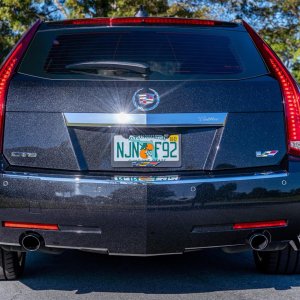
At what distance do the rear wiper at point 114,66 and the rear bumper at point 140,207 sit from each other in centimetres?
70

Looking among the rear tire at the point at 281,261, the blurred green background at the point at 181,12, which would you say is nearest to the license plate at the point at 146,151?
the rear tire at the point at 281,261

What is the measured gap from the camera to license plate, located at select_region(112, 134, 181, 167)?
140 inches

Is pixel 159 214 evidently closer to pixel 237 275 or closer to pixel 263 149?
pixel 263 149

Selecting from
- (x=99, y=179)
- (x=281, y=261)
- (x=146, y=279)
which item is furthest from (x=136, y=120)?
(x=281, y=261)

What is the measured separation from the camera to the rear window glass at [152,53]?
3.77 m

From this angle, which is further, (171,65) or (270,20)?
(270,20)

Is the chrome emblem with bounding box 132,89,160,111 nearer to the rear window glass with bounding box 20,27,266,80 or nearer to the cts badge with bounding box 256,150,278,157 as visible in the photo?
the rear window glass with bounding box 20,27,266,80

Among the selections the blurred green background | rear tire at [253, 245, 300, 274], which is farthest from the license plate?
the blurred green background

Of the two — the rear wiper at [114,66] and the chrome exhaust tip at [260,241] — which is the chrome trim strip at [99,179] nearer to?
the chrome exhaust tip at [260,241]

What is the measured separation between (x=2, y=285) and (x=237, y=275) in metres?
1.77

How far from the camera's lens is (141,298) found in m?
4.02

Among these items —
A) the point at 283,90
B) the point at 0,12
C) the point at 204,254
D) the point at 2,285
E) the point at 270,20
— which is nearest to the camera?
the point at 283,90

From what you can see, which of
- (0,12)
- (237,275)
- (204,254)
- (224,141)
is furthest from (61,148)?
(0,12)

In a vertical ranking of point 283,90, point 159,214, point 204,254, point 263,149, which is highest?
point 283,90
